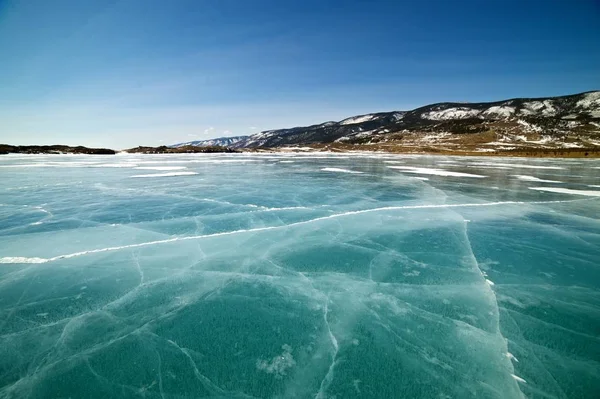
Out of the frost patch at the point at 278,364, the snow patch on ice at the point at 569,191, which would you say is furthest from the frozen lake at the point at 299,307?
the snow patch on ice at the point at 569,191

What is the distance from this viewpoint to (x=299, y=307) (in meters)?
4.84

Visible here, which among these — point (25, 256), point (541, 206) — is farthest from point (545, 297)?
point (25, 256)

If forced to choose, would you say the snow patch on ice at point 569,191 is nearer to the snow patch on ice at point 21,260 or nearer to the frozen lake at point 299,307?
the frozen lake at point 299,307

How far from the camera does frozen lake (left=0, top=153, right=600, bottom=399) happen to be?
134 inches

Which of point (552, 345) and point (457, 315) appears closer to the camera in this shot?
point (552, 345)

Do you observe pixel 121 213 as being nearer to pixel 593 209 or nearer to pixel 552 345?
pixel 552 345

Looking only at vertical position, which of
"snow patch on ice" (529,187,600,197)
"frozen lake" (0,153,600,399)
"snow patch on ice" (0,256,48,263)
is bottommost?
"snow patch on ice" (529,187,600,197)

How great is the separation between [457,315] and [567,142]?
124 meters

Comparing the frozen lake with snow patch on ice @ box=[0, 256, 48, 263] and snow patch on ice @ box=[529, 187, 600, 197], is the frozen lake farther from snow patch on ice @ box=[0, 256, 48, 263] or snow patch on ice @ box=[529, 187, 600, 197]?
snow patch on ice @ box=[529, 187, 600, 197]

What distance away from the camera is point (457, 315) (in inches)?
182

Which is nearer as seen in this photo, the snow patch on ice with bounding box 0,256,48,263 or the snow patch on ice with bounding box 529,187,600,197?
the snow patch on ice with bounding box 0,256,48,263

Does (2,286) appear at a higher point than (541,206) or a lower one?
higher

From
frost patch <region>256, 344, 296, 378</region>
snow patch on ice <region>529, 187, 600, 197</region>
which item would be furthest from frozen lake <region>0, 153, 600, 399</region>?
snow patch on ice <region>529, 187, 600, 197</region>

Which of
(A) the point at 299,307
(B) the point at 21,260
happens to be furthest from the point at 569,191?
(B) the point at 21,260
